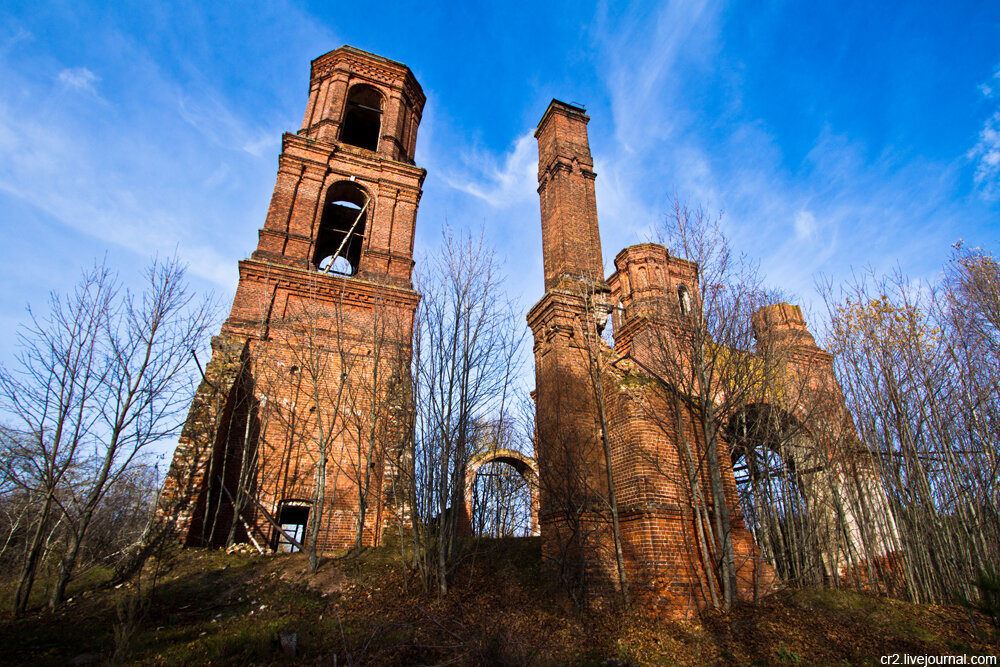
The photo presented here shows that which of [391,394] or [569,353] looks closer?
[569,353]

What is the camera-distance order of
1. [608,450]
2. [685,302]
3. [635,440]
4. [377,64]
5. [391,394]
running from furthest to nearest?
1. [377,64]
2. [685,302]
3. [391,394]
4. [608,450]
5. [635,440]

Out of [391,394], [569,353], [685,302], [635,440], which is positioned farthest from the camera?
[685,302]

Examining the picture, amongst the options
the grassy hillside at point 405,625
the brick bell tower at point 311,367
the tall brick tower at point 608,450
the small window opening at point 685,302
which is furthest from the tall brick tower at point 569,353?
the brick bell tower at point 311,367

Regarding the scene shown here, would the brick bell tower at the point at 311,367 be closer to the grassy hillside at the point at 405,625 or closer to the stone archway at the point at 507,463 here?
the grassy hillside at the point at 405,625

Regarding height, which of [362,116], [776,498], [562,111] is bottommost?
[776,498]

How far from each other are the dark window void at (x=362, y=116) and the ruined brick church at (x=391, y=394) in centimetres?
187

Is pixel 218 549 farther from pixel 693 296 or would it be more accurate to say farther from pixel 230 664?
pixel 693 296

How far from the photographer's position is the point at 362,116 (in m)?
20.1

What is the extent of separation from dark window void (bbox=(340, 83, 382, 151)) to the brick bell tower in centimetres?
118

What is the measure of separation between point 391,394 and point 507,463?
877 centimetres

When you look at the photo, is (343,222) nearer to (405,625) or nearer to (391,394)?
(391,394)

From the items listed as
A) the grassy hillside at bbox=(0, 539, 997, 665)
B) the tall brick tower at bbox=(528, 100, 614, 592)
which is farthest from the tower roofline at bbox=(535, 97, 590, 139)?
the grassy hillside at bbox=(0, 539, 997, 665)

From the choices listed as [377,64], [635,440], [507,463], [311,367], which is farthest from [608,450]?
[377,64]

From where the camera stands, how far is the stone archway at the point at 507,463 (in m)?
16.6
